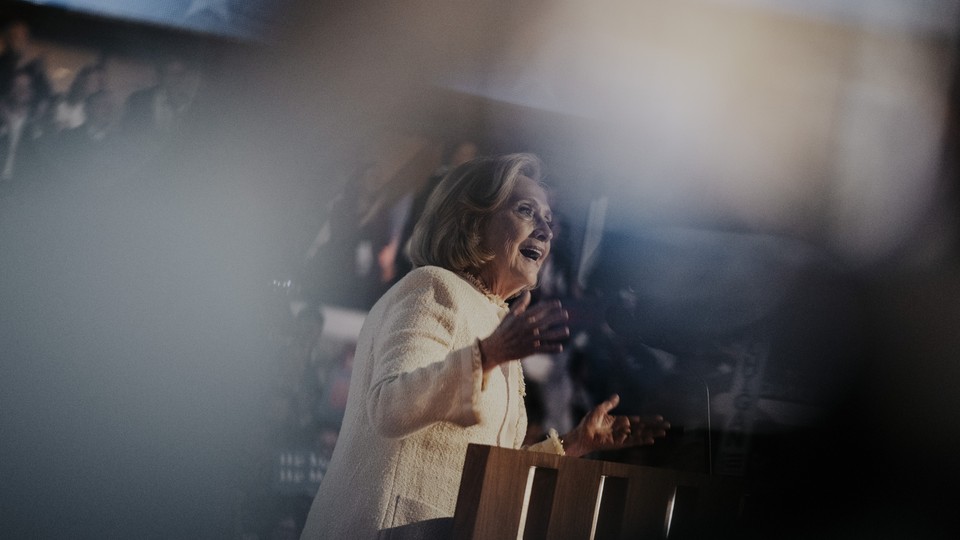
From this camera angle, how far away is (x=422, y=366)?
1.45 metres

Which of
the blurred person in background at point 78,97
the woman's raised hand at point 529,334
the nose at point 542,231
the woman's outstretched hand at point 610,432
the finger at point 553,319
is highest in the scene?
the blurred person in background at point 78,97

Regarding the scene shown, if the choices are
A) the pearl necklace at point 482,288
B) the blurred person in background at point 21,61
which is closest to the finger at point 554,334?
the pearl necklace at point 482,288

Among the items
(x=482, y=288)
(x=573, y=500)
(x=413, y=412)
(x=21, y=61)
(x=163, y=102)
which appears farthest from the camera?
(x=163, y=102)

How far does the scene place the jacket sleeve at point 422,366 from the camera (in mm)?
1373

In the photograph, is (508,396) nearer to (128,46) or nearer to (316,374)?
(316,374)

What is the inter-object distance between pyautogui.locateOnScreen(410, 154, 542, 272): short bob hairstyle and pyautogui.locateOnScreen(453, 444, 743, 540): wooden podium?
57 centimetres

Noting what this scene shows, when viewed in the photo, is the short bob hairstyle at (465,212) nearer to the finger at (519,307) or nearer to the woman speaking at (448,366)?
the woman speaking at (448,366)

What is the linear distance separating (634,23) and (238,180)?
1389 millimetres

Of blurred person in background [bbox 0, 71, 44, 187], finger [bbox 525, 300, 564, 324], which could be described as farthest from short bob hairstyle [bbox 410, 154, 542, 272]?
blurred person in background [bbox 0, 71, 44, 187]

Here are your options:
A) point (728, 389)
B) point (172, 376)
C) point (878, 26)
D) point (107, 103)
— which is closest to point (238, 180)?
point (107, 103)

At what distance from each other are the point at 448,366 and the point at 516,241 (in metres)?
0.49

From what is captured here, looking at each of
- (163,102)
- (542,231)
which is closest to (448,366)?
(542,231)

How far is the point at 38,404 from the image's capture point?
105 inches

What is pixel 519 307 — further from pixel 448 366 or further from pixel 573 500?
pixel 573 500
